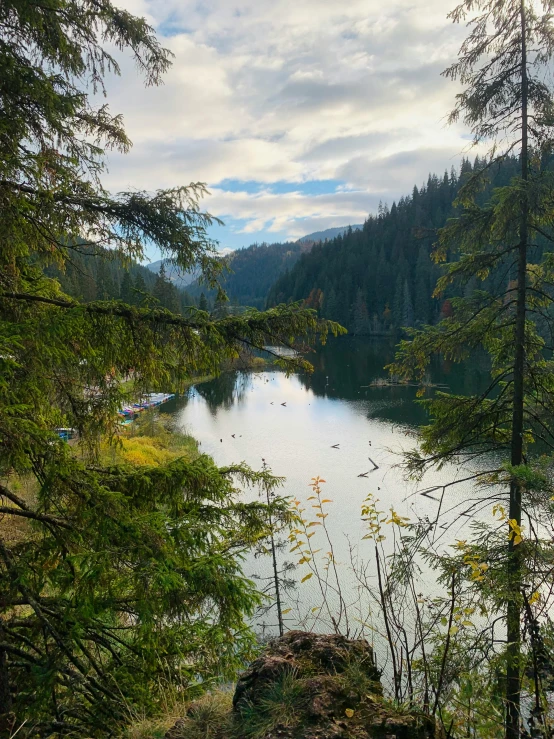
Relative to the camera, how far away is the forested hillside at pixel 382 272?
82.8 m

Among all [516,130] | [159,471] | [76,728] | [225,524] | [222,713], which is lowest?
[76,728]

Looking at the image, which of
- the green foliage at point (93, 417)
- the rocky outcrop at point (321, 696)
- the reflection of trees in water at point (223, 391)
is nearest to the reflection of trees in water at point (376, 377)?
the reflection of trees in water at point (223, 391)

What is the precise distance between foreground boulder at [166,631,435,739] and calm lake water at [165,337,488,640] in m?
2.93

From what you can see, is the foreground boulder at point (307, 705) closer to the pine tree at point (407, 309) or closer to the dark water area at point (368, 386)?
the dark water area at point (368, 386)

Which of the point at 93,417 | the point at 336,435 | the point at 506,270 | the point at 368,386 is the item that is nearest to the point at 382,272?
the point at 368,386

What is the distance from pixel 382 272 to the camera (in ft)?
314

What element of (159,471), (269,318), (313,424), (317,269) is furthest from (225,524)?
(317,269)

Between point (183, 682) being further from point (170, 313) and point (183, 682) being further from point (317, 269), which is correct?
point (317, 269)

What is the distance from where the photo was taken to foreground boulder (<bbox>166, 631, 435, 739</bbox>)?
1.95 meters

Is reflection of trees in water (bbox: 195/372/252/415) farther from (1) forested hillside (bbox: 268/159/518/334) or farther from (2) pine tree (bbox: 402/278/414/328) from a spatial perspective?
(2) pine tree (bbox: 402/278/414/328)

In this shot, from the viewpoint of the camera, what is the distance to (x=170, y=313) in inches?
117

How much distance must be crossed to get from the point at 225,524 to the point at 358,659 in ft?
5.10

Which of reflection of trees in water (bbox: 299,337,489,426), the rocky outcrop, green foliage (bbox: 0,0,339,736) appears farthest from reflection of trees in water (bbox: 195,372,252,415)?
the rocky outcrop

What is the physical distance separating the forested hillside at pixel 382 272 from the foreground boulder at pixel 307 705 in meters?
74.4
